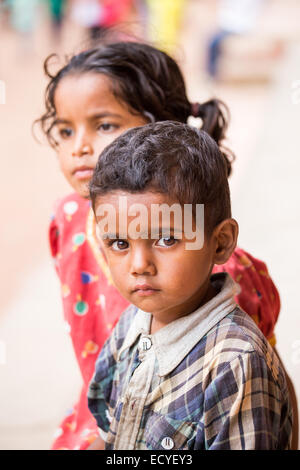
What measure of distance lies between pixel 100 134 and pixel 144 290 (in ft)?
1.73

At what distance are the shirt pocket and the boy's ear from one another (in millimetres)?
263

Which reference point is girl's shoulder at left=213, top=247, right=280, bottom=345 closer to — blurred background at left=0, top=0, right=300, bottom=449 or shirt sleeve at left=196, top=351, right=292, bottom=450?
shirt sleeve at left=196, top=351, right=292, bottom=450

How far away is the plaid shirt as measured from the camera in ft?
3.45

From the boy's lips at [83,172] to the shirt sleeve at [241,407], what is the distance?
1.93 feet

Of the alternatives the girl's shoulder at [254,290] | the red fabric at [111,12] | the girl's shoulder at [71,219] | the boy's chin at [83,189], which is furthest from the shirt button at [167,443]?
the red fabric at [111,12]

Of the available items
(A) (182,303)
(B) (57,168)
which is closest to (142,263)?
(A) (182,303)

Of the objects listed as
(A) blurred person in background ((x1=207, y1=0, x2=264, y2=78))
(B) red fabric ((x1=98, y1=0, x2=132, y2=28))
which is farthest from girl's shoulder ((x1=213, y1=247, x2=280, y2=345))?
(B) red fabric ((x1=98, y1=0, x2=132, y2=28))

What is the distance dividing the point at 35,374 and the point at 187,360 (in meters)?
1.39

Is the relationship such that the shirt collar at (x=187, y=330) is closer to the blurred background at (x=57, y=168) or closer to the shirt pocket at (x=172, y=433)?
the shirt pocket at (x=172, y=433)

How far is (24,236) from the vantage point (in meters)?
3.39

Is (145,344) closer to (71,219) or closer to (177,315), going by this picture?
(177,315)

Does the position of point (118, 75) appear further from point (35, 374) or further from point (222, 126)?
point (35, 374)

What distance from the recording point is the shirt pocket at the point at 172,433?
1097 mm

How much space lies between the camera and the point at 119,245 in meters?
1.10
